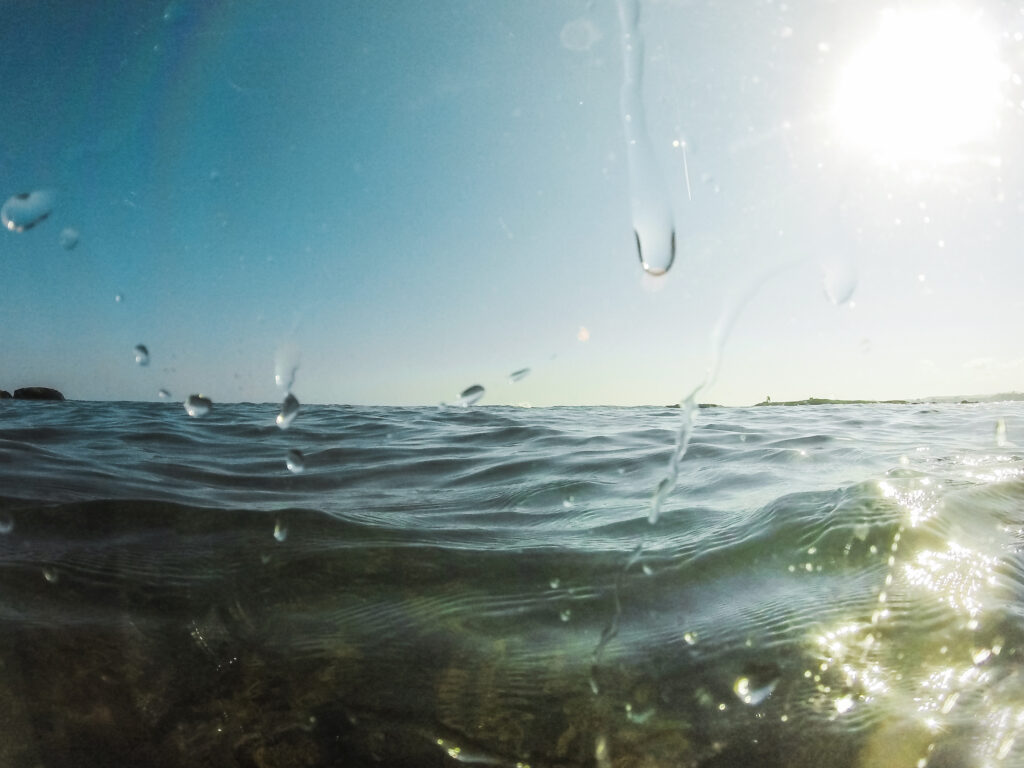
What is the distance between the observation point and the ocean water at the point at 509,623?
66.2 inches

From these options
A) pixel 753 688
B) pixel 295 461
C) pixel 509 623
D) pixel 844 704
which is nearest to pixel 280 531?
pixel 509 623

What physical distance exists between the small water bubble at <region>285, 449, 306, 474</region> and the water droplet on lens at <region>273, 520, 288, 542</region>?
6.42 ft

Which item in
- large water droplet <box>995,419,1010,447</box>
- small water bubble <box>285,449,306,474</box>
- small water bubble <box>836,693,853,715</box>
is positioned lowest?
small water bubble <box>836,693,853,715</box>

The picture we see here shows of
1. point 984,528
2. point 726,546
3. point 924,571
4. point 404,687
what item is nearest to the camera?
point 404,687

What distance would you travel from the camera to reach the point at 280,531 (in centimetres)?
338

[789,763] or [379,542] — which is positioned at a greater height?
[379,542]

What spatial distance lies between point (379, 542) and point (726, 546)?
1759 millimetres

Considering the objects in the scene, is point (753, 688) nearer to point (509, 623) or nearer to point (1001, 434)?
point (509, 623)

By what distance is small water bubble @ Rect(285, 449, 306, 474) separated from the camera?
18.2 ft

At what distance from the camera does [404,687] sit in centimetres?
193

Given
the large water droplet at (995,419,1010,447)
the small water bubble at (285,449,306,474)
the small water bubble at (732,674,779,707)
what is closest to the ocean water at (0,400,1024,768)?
the small water bubble at (732,674,779,707)

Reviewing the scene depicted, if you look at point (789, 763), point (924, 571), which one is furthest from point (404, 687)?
point (924, 571)

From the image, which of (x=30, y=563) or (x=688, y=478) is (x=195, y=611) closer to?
Result: (x=30, y=563)

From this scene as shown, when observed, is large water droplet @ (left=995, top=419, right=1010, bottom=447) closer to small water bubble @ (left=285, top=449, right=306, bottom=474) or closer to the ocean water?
the ocean water
